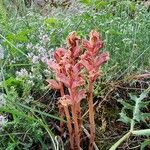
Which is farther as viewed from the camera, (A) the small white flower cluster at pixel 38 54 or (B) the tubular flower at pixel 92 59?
(A) the small white flower cluster at pixel 38 54

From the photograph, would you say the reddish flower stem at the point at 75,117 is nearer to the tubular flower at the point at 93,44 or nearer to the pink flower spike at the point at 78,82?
the pink flower spike at the point at 78,82

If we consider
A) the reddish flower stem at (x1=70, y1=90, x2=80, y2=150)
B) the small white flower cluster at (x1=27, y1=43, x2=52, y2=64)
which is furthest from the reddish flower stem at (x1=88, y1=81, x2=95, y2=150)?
the small white flower cluster at (x1=27, y1=43, x2=52, y2=64)

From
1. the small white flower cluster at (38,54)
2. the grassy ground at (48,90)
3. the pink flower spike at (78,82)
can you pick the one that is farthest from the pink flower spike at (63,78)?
the small white flower cluster at (38,54)

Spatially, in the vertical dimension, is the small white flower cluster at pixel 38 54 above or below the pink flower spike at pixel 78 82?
below

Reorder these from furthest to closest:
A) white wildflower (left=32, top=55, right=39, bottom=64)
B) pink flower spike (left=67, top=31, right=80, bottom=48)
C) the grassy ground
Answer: white wildflower (left=32, top=55, right=39, bottom=64) < the grassy ground < pink flower spike (left=67, top=31, right=80, bottom=48)

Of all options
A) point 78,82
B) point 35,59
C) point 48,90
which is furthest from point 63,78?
point 35,59

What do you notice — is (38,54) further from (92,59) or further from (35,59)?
(92,59)

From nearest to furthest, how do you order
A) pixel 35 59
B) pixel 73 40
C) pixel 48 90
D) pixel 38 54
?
pixel 73 40, pixel 48 90, pixel 35 59, pixel 38 54

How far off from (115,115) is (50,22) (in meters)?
1.15

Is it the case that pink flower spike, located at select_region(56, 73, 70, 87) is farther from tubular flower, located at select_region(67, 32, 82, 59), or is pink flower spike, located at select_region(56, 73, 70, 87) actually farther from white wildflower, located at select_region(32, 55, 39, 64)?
white wildflower, located at select_region(32, 55, 39, 64)

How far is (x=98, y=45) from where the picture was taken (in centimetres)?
136

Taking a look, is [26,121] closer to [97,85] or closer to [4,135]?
[4,135]

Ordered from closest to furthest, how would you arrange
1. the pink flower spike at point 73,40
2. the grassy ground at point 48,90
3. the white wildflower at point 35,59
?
the pink flower spike at point 73,40, the grassy ground at point 48,90, the white wildflower at point 35,59

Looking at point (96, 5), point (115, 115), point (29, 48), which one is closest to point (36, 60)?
point (29, 48)
